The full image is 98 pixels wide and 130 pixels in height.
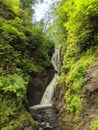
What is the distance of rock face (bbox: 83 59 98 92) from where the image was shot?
8058 mm

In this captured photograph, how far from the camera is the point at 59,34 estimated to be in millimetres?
15852

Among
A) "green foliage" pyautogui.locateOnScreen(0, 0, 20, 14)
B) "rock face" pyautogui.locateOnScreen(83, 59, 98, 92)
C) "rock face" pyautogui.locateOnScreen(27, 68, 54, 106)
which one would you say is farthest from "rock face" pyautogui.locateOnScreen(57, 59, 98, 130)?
"green foliage" pyautogui.locateOnScreen(0, 0, 20, 14)

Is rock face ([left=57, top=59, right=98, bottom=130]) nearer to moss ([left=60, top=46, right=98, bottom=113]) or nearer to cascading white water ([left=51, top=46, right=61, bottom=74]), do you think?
moss ([left=60, top=46, right=98, bottom=113])

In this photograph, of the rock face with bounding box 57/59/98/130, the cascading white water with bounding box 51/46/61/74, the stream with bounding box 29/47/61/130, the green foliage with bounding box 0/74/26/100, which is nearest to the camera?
the rock face with bounding box 57/59/98/130

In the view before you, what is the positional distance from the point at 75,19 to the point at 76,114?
464 cm

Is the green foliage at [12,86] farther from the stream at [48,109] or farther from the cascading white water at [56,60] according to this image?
the cascading white water at [56,60]

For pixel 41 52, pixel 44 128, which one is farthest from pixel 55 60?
pixel 44 128

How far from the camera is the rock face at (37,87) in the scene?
48.1 ft

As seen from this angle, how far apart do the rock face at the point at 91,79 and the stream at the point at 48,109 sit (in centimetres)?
308

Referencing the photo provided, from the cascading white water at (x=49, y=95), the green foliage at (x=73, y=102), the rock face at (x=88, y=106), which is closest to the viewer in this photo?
the rock face at (x=88, y=106)

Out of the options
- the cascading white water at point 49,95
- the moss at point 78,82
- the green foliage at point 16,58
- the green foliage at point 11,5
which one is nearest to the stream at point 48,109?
the cascading white water at point 49,95

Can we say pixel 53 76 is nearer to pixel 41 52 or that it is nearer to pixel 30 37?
pixel 41 52

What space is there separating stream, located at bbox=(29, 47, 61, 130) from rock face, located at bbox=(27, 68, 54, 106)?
330mm

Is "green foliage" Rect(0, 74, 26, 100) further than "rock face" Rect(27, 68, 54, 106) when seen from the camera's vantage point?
No
